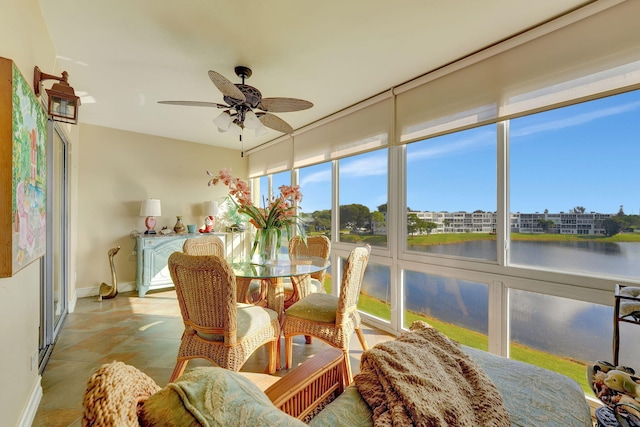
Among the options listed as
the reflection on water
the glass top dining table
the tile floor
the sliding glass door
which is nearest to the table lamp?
the tile floor

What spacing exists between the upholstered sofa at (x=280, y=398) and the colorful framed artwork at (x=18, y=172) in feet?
3.96

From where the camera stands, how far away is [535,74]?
6.63ft

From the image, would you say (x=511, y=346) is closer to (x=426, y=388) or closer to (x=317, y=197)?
(x=426, y=388)

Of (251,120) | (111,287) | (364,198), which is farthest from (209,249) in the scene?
(111,287)

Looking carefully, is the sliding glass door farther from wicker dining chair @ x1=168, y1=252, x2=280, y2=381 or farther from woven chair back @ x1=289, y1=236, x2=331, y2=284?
woven chair back @ x1=289, y1=236, x2=331, y2=284

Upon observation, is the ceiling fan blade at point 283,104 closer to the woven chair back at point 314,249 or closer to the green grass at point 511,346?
the woven chair back at point 314,249

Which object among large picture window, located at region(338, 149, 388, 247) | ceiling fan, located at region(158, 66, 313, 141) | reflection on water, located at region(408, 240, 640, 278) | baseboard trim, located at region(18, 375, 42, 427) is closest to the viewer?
baseboard trim, located at region(18, 375, 42, 427)

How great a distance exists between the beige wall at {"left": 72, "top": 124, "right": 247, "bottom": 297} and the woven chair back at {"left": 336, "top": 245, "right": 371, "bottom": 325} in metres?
4.08

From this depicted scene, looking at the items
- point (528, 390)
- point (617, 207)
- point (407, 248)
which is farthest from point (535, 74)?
point (528, 390)

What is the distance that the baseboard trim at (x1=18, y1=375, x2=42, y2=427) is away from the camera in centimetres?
163

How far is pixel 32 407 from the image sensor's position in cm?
176

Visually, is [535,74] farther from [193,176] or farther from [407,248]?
[193,176]

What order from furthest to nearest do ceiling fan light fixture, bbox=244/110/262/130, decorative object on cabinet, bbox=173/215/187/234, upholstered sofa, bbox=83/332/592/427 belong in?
decorative object on cabinet, bbox=173/215/187/234 → ceiling fan light fixture, bbox=244/110/262/130 → upholstered sofa, bbox=83/332/592/427

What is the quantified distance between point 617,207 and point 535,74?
3.45ft
